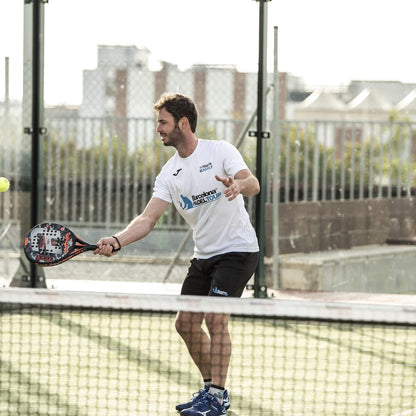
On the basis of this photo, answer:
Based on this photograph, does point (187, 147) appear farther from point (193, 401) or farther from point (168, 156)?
point (168, 156)

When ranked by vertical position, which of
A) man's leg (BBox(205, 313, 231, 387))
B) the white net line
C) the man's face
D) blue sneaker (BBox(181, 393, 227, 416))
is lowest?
blue sneaker (BBox(181, 393, 227, 416))

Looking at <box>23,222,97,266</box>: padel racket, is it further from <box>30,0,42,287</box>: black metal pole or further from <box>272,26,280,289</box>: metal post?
<box>272,26,280,289</box>: metal post

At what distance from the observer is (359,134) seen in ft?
33.0

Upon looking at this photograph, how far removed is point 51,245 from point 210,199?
2.85 feet

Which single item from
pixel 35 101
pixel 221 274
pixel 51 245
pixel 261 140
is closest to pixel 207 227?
pixel 221 274

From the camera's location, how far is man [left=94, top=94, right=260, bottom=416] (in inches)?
203

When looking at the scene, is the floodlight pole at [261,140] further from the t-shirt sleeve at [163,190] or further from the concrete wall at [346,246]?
the t-shirt sleeve at [163,190]

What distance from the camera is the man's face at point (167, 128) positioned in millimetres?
5227

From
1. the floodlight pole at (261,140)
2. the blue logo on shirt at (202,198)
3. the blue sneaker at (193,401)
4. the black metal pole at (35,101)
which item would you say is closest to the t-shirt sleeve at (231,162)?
the blue logo on shirt at (202,198)

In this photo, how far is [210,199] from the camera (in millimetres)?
5250

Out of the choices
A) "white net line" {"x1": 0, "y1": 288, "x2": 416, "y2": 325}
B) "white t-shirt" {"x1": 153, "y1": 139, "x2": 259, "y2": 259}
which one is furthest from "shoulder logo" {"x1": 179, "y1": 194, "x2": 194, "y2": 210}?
"white net line" {"x1": 0, "y1": 288, "x2": 416, "y2": 325}

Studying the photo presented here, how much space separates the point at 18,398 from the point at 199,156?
1.66 metres

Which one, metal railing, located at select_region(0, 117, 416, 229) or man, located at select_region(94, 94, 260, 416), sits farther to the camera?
metal railing, located at select_region(0, 117, 416, 229)

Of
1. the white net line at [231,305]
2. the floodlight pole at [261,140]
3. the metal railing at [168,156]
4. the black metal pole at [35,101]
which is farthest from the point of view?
the metal railing at [168,156]
